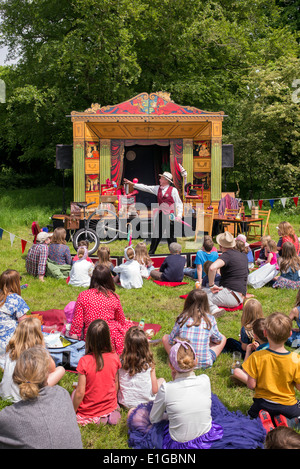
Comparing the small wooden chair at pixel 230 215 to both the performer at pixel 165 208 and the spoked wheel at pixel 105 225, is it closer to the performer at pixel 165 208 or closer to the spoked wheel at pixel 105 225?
the spoked wheel at pixel 105 225

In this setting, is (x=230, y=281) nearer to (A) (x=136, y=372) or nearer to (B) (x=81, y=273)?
(B) (x=81, y=273)

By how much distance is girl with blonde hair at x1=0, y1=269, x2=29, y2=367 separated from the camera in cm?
440

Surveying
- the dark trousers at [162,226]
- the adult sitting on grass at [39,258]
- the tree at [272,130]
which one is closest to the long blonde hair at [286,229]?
the dark trousers at [162,226]

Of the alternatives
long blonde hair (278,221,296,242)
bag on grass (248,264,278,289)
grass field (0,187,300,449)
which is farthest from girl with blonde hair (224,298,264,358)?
long blonde hair (278,221,296,242)

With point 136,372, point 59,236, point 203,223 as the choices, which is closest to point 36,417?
point 136,372

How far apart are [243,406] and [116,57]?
15.0 metres

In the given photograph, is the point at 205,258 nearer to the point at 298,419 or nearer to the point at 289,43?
the point at 298,419

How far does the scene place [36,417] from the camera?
7.89ft

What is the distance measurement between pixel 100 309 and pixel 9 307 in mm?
894

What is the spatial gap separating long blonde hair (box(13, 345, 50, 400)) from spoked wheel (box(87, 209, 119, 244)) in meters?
9.04

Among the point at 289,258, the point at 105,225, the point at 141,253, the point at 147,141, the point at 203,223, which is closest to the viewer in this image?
the point at 289,258

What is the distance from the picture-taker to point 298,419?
3.24 meters

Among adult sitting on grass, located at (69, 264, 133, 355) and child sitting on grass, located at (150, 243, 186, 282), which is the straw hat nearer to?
child sitting on grass, located at (150, 243, 186, 282)
